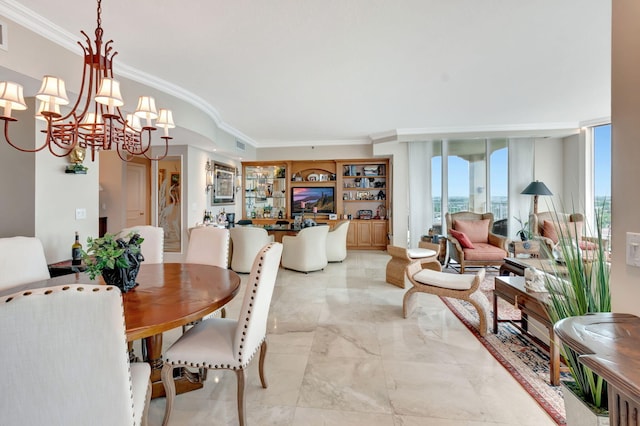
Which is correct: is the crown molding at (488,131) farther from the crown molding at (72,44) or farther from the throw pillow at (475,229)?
the crown molding at (72,44)

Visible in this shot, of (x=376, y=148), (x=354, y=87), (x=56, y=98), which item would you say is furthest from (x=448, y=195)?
(x=56, y=98)

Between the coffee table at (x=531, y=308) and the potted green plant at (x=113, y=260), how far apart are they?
246 cm

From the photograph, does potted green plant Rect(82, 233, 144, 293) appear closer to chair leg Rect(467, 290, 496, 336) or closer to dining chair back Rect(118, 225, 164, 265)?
dining chair back Rect(118, 225, 164, 265)

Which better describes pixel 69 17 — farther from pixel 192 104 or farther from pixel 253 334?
pixel 253 334

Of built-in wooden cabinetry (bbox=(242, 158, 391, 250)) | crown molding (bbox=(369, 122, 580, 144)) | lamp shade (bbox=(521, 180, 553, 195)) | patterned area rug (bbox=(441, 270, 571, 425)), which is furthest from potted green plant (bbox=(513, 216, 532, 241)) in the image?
built-in wooden cabinetry (bbox=(242, 158, 391, 250))

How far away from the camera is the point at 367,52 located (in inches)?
113

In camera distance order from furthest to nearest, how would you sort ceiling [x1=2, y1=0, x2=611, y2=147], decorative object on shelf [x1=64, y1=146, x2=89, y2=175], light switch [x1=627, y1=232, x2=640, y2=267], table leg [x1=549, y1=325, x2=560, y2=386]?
decorative object on shelf [x1=64, y1=146, x2=89, y2=175], ceiling [x1=2, y1=0, x2=611, y2=147], table leg [x1=549, y1=325, x2=560, y2=386], light switch [x1=627, y1=232, x2=640, y2=267]

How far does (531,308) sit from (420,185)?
Answer: 4479 mm

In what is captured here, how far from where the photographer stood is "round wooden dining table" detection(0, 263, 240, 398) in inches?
51.4

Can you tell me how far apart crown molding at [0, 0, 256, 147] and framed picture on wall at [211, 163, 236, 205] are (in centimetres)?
148

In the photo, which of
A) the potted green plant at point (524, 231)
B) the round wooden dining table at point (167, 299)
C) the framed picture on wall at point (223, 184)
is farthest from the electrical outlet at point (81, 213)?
the potted green plant at point (524, 231)

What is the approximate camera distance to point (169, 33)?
8.31ft

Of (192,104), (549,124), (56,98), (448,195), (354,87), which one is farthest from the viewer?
(448,195)

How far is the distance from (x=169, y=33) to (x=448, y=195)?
5.82 m
